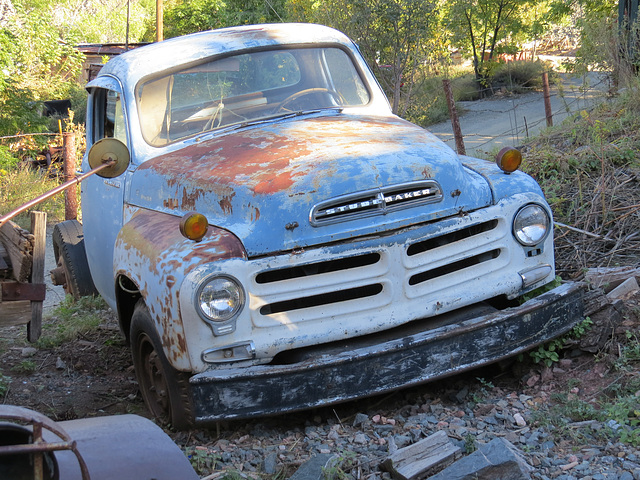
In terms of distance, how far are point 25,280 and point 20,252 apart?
165 mm

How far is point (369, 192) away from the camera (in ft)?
10.4

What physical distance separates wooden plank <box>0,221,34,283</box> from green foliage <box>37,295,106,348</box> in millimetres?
1134

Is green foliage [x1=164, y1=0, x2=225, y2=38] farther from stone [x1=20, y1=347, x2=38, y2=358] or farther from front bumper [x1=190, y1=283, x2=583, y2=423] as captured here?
front bumper [x1=190, y1=283, x2=583, y2=423]

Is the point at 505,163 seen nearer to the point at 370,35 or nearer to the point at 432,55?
the point at 370,35

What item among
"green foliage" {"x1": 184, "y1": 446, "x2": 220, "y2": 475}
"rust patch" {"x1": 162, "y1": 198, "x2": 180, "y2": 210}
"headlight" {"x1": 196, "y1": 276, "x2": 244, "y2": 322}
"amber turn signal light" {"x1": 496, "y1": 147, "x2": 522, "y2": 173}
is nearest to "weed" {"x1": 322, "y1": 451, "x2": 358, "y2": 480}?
"green foliage" {"x1": 184, "y1": 446, "x2": 220, "y2": 475}

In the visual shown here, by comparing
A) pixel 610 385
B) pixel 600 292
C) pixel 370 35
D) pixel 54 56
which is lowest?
pixel 610 385

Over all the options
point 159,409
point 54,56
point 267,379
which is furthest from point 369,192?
point 54,56

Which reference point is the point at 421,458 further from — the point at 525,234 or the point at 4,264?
the point at 4,264

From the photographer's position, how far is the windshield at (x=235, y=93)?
4137 millimetres

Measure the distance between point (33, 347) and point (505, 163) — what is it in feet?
11.2

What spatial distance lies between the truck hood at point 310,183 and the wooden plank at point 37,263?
23.4 inches

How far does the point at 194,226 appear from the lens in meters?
3.03

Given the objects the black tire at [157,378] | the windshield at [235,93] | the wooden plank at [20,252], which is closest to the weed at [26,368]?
the wooden plank at [20,252]

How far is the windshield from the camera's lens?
13.6 ft
